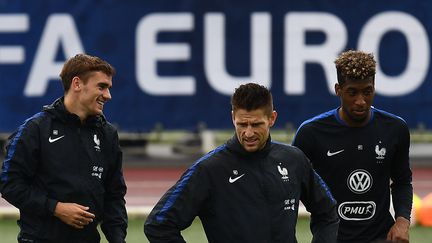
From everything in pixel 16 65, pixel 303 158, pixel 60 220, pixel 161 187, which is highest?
pixel 303 158

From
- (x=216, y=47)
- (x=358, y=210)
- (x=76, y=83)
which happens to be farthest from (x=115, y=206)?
(x=216, y=47)

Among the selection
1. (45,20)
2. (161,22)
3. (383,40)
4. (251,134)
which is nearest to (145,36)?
(161,22)

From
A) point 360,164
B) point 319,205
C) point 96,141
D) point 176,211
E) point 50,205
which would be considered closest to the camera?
point 176,211

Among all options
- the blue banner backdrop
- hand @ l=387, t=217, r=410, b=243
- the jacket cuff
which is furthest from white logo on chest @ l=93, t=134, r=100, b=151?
the blue banner backdrop

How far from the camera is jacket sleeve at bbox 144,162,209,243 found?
4.82m

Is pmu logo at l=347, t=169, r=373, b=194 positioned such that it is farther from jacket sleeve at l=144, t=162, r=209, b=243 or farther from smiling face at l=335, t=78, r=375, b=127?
jacket sleeve at l=144, t=162, r=209, b=243

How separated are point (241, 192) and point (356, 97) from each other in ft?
4.11

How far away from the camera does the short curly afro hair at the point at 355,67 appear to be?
5.80m

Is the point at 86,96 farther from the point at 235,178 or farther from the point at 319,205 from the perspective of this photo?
the point at 319,205

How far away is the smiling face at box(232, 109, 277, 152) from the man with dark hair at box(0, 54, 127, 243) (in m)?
1.13

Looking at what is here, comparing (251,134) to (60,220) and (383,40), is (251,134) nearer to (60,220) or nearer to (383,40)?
(60,220)

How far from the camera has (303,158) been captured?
5.14 m

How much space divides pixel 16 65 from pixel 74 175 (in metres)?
9.67

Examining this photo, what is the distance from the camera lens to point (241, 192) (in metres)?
4.93
